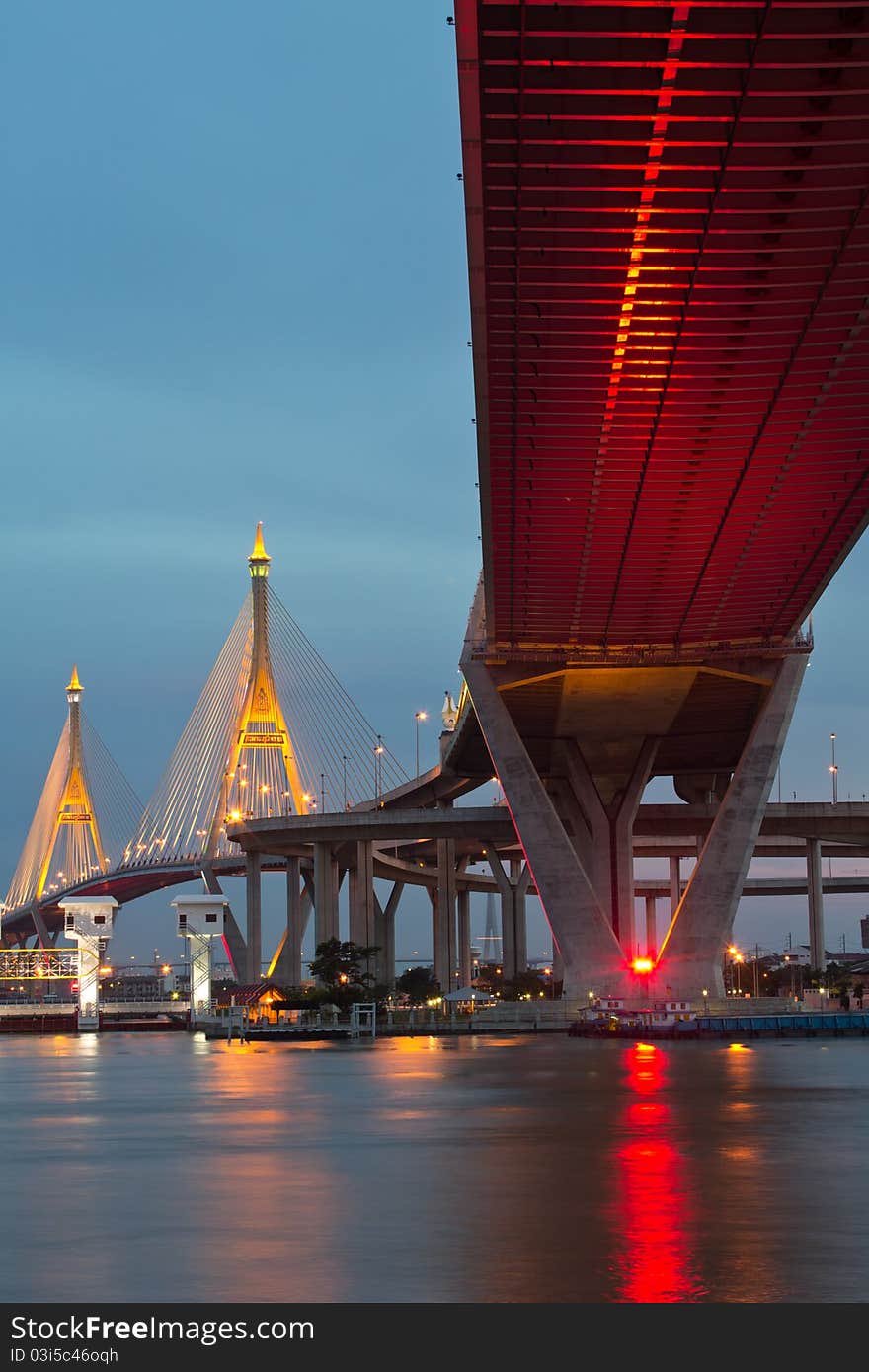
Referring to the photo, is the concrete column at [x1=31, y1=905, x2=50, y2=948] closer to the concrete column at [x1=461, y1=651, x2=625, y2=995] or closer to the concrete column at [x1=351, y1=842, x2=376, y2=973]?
the concrete column at [x1=351, y1=842, x2=376, y2=973]

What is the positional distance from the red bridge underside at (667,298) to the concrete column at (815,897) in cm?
4310

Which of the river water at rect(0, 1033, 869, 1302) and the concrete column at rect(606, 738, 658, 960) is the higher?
the concrete column at rect(606, 738, 658, 960)

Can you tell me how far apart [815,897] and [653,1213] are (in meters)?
93.8

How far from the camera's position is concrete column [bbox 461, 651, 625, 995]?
222ft

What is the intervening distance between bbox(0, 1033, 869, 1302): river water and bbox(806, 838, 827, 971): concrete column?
69185mm

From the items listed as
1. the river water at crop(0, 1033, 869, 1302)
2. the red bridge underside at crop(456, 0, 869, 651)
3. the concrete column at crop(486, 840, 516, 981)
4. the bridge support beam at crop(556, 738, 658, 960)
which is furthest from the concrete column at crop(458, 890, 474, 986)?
the river water at crop(0, 1033, 869, 1302)

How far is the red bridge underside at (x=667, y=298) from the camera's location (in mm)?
30453

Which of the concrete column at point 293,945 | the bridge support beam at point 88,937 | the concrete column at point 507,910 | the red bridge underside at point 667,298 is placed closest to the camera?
the red bridge underside at point 667,298

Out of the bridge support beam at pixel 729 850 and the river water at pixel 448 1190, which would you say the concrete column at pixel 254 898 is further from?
the river water at pixel 448 1190

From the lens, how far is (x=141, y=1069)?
47531 millimetres

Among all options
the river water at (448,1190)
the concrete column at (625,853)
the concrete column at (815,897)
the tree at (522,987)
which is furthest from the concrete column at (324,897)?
the river water at (448,1190)

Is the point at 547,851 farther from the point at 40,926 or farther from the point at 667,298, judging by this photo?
the point at 40,926

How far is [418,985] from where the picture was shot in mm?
141375

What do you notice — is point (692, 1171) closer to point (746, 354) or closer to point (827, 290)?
point (827, 290)
